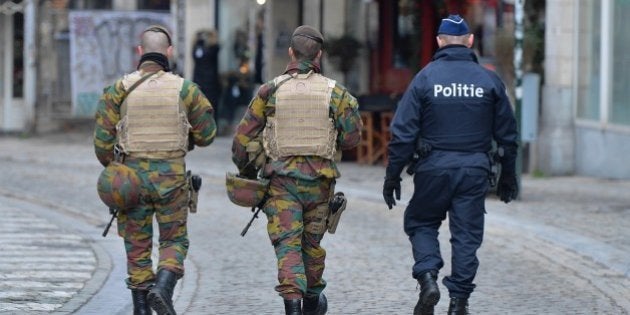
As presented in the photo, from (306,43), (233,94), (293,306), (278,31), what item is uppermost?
(306,43)

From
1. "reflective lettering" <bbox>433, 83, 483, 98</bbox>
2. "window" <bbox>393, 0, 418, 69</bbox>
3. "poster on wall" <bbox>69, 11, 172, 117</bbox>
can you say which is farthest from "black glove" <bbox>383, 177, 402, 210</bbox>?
"poster on wall" <bbox>69, 11, 172, 117</bbox>

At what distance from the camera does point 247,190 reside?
8.21 meters

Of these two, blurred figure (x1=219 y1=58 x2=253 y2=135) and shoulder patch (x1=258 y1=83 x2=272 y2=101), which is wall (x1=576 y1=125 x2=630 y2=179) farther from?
shoulder patch (x1=258 y1=83 x2=272 y2=101)

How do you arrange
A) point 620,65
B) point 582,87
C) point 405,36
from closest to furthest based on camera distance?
point 620,65 < point 582,87 < point 405,36

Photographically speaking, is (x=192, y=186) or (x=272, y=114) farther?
(x=192, y=186)

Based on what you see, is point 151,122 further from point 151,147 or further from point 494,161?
point 494,161

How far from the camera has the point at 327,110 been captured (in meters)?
8.23

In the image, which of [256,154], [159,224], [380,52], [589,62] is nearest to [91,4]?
[380,52]

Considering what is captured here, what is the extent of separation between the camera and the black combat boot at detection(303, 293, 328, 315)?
8.48m

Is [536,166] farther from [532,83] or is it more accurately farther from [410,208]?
[410,208]

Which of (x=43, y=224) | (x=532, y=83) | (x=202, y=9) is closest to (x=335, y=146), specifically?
(x=43, y=224)

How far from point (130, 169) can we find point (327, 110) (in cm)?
114

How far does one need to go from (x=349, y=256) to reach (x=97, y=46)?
1570cm

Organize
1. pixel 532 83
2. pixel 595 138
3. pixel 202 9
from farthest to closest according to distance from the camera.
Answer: pixel 202 9 < pixel 595 138 < pixel 532 83
